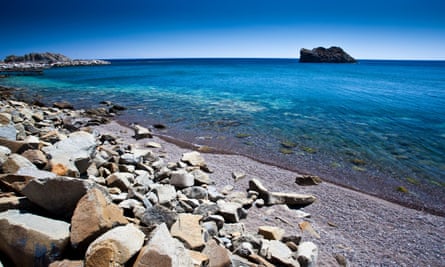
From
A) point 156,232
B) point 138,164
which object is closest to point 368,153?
point 138,164

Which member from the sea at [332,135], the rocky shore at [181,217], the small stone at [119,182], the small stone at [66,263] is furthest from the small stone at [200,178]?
the small stone at [66,263]

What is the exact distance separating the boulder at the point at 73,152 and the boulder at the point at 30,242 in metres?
2.10

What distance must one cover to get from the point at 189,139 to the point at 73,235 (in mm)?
10412

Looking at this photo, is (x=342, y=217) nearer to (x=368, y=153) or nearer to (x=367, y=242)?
(x=367, y=242)

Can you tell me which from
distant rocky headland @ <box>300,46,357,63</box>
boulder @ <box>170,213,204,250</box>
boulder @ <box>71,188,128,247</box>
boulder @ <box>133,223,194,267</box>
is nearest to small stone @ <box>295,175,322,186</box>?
boulder @ <box>170,213,204,250</box>

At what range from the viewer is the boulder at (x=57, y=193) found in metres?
3.53

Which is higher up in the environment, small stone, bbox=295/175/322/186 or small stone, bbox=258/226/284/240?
small stone, bbox=258/226/284/240

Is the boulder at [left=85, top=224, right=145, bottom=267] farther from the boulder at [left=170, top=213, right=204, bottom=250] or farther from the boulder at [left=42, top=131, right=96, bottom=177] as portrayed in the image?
the boulder at [left=42, top=131, right=96, bottom=177]

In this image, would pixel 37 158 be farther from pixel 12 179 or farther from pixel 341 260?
pixel 341 260

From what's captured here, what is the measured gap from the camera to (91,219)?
310 centimetres

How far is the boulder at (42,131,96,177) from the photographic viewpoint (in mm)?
5214

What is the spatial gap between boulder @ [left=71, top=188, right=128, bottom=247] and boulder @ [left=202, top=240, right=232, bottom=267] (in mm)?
1345

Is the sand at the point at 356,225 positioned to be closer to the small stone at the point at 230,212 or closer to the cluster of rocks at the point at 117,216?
the small stone at the point at 230,212

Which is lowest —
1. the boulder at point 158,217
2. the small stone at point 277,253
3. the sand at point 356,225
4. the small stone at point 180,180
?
the sand at point 356,225
